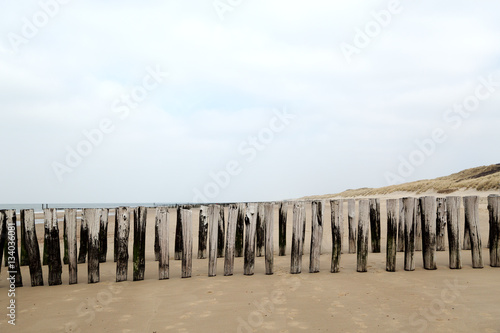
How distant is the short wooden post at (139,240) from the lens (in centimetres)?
600

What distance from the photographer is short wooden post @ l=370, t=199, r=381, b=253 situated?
289 inches

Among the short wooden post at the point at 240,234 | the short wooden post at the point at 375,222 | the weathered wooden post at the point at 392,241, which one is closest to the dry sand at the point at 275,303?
the weathered wooden post at the point at 392,241

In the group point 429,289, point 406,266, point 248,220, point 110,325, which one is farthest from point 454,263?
point 110,325

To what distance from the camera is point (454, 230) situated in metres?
6.50

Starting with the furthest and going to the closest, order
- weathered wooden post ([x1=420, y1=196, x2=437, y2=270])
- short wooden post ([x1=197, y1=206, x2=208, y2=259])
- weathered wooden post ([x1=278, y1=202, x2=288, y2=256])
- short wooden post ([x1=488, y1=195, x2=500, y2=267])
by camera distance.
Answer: weathered wooden post ([x1=278, y1=202, x2=288, y2=256])
short wooden post ([x1=197, y1=206, x2=208, y2=259])
short wooden post ([x1=488, y1=195, x2=500, y2=267])
weathered wooden post ([x1=420, y1=196, x2=437, y2=270])

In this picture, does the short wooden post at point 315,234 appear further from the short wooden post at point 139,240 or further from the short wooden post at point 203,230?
the short wooden post at point 139,240

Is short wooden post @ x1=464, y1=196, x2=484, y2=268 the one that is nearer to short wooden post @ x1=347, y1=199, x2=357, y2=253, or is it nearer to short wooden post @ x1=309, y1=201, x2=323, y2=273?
short wooden post @ x1=347, y1=199, x2=357, y2=253

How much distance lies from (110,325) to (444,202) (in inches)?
223

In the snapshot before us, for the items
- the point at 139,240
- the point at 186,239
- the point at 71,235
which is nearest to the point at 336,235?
the point at 186,239

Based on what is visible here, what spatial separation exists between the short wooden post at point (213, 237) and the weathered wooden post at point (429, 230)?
3585mm

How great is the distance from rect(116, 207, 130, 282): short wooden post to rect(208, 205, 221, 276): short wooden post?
4.39ft

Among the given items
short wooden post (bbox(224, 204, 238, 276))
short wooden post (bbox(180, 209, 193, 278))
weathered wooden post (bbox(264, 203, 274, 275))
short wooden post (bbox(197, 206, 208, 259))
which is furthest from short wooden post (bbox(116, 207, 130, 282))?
weathered wooden post (bbox(264, 203, 274, 275))

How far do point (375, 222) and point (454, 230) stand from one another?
4.96 ft

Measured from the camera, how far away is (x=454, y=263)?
6.50 m
